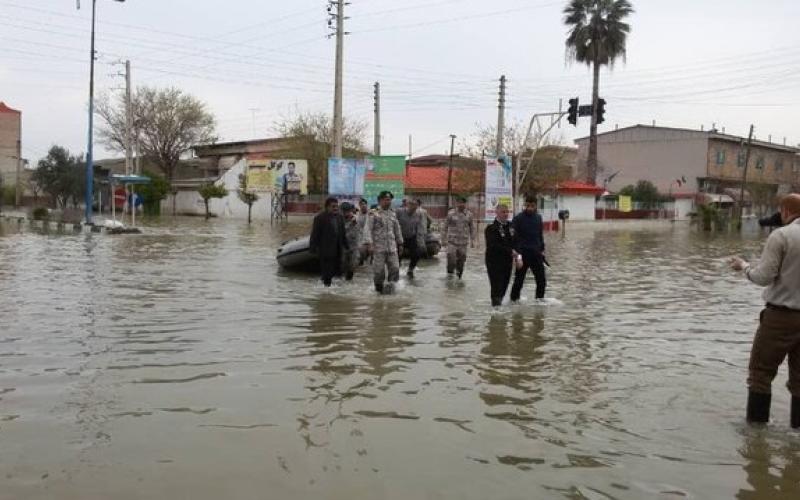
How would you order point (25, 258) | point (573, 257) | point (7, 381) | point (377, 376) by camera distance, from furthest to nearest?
1. point (573, 257)
2. point (25, 258)
3. point (377, 376)
4. point (7, 381)

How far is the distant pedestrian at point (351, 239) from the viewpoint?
13039 mm

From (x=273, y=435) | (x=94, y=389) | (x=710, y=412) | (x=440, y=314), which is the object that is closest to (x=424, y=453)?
(x=273, y=435)

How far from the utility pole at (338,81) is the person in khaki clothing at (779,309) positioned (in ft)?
77.0

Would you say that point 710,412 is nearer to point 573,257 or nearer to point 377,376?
point 377,376

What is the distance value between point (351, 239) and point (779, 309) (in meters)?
9.26

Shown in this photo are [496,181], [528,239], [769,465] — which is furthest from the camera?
[496,181]

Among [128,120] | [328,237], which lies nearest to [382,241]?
[328,237]

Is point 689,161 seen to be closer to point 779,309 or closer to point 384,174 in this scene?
point 384,174

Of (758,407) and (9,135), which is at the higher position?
(9,135)

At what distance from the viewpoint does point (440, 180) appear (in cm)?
4988

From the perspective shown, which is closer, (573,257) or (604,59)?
(573,257)

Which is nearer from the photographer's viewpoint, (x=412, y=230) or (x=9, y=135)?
(x=412, y=230)

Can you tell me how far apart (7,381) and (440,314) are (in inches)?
206

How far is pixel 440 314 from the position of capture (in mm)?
9602
